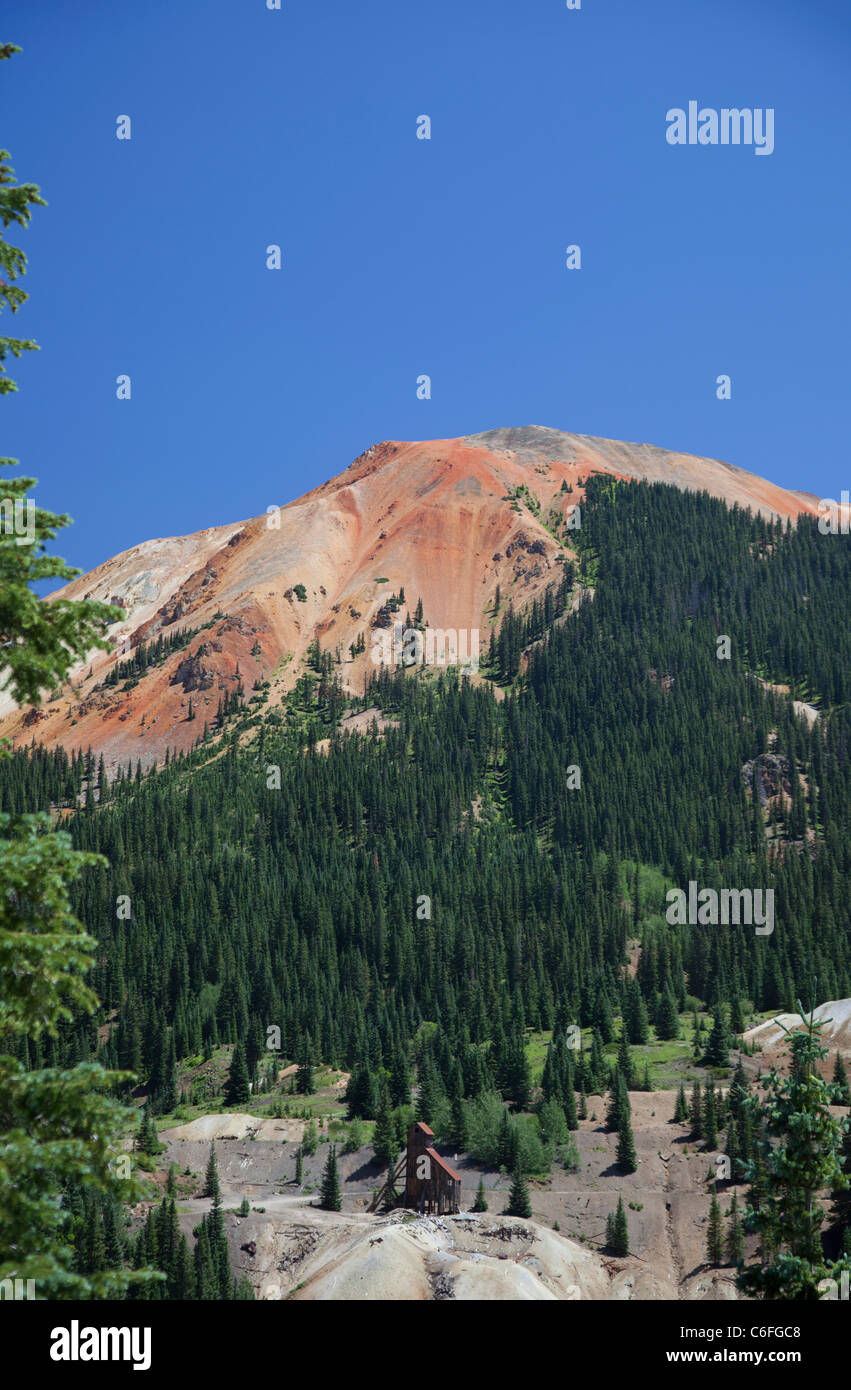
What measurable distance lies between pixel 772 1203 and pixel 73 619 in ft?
89.8

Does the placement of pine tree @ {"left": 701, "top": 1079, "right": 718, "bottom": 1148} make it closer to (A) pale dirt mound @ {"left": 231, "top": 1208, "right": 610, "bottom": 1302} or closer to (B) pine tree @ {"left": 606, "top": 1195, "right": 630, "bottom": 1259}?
(B) pine tree @ {"left": 606, "top": 1195, "right": 630, "bottom": 1259}

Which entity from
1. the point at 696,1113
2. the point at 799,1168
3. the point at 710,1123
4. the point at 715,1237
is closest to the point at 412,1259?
the point at 715,1237

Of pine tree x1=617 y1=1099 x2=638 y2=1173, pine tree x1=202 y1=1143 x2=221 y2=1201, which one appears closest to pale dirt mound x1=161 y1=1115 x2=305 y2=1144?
pine tree x1=202 y1=1143 x2=221 y2=1201

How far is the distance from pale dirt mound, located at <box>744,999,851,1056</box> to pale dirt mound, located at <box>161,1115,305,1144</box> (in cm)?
4664

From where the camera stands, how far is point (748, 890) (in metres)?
180

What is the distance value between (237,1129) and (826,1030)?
57855 mm

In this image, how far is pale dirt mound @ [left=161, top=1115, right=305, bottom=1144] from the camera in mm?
→ 114312

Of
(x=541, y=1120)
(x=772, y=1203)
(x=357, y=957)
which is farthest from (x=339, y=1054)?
(x=772, y=1203)

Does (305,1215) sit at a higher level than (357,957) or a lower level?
lower

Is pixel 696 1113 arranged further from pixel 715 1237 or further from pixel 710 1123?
pixel 715 1237

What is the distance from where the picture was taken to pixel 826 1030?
126250 mm
